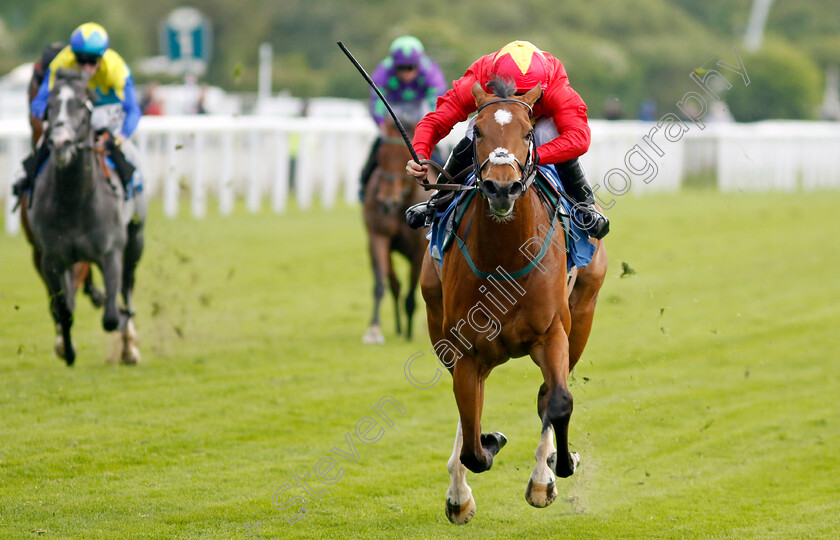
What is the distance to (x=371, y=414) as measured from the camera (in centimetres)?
696

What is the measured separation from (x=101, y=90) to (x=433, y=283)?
3716mm

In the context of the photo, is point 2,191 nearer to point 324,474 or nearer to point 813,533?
point 324,474

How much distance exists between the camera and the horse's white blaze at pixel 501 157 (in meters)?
4.23

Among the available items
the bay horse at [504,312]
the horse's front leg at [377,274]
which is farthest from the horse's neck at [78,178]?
the bay horse at [504,312]

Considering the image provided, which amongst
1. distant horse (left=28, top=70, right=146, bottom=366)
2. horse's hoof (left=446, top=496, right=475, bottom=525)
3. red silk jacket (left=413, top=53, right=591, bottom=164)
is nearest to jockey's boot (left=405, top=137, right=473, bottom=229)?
red silk jacket (left=413, top=53, right=591, bottom=164)

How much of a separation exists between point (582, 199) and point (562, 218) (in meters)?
0.36

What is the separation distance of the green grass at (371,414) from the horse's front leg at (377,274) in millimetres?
170

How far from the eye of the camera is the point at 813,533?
499cm

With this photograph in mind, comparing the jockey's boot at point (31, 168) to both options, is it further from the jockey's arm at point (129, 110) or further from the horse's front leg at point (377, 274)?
the horse's front leg at point (377, 274)

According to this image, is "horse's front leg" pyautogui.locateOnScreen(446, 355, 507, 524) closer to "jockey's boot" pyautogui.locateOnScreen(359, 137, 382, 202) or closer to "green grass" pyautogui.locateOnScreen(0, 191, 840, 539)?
"green grass" pyautogui.locateOnScreen(0, 191, 840, 539)

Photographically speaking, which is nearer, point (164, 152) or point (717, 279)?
point (717, 279)

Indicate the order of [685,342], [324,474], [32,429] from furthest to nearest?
[685,342]
[32,429]
[324,474]

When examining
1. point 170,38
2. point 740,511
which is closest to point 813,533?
point 740,511

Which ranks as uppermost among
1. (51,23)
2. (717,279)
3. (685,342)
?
(685,342)
